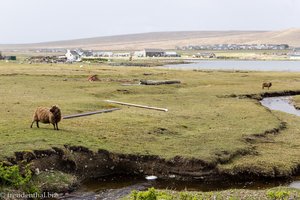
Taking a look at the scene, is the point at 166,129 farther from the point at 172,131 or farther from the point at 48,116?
the point at 48,116

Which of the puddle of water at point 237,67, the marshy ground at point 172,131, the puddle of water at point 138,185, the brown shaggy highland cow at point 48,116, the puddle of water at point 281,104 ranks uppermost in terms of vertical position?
the brown shaggy highland cow at point 48,116

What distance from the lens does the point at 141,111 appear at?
1315 inches

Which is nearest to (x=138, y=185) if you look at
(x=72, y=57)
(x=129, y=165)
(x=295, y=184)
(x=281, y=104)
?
(x=129, y=165)

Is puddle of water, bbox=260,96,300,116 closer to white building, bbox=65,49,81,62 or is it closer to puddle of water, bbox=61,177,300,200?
puddle of water, bbox=61,177,300,200

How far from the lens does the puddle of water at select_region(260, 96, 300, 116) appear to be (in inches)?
1623

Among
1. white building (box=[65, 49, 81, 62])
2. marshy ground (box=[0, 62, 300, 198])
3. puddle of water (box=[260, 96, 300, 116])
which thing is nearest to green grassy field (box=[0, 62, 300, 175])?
marshy ground (box=[0, 62, 300, 198])

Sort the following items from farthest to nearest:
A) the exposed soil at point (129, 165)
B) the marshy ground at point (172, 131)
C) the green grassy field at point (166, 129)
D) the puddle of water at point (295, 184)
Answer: the green grassy field at point (166, 129) → the marshy ground at point (172, 131) → the exposed soil at point (129, 165) → the puddle of water at point (295, 184)

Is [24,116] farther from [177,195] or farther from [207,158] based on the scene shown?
[177,195]

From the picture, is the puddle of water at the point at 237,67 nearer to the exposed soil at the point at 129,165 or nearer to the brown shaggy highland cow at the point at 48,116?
the brown shaggy highland cow at the point at 48,116

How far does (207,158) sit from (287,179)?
400cm

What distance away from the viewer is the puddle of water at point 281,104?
135 ft

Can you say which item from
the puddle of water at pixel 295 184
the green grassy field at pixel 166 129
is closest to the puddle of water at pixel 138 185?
the puddle of water at pixel 295 184

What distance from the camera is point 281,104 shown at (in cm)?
4569

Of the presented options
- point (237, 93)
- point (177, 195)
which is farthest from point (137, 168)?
point (237, 93)
